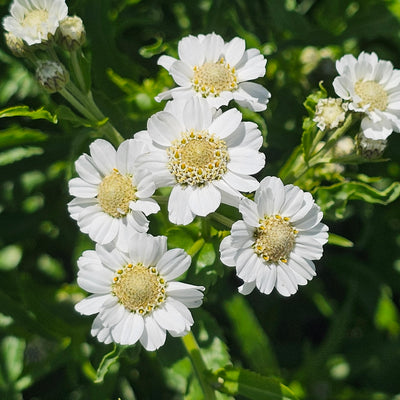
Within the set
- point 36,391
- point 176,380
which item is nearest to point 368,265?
point 176,380

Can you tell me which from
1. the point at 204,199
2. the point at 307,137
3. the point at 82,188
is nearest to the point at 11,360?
the point at 82,188

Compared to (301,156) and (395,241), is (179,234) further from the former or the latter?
(395,241)

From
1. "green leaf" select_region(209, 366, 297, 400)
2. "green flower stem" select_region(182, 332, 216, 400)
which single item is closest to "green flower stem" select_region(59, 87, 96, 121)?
"green flower stem" select_region(182, 332, 216, 400)

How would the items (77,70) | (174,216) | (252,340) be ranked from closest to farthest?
(174,216)
(77,70)
(252,340)

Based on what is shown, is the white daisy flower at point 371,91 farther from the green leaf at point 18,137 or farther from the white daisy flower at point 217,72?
the green leaf at point 18,137

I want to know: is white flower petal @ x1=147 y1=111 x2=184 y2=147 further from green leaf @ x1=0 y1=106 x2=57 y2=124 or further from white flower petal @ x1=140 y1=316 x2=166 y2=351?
white flower petal @ x1=140 y1=316 x2=166 y2=351

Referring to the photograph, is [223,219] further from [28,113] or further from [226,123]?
[28,113]
